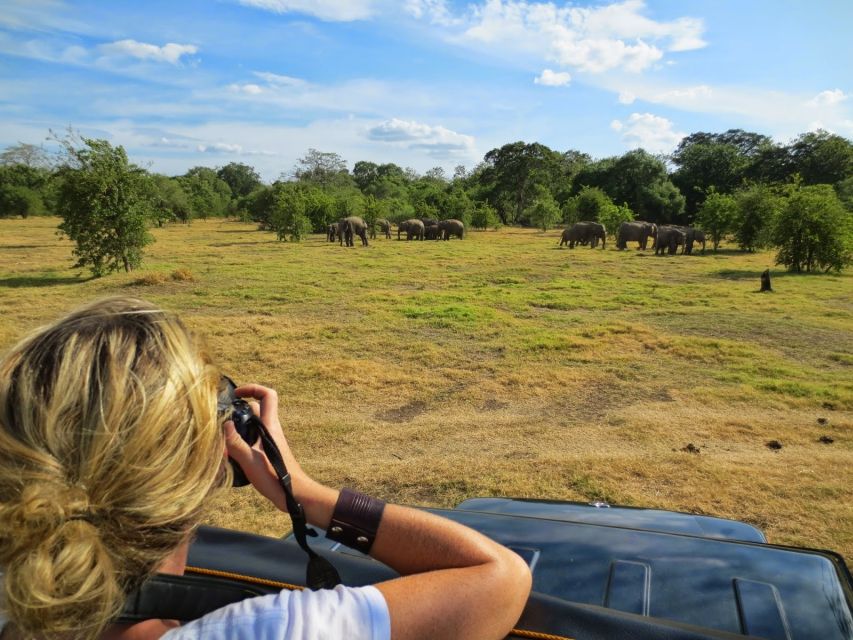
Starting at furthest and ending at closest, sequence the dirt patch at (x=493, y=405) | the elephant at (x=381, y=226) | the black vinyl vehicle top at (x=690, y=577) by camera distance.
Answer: the elephant at (x=381, y=226) → the dirt patch at (x=493, y=405) → the black vinyl vehicle top at (x=690, y=577)

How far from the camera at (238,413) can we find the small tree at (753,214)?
985 inches

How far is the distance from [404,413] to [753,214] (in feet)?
74.6

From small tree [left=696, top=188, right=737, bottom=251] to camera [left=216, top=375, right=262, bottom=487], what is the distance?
88.9ft

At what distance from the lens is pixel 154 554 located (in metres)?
0.92

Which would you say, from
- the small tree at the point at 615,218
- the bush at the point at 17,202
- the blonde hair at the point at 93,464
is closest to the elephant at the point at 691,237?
the small tree at the point at 615,218

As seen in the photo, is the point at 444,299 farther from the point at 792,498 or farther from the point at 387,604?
the point at 387,604

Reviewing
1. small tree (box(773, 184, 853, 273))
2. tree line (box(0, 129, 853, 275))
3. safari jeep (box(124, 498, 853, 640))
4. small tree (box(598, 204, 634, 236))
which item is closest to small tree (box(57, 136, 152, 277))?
tree line (box(0, 129, 853, 275))

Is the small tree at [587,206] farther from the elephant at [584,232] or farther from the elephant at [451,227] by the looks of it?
the elephant at [584,232]

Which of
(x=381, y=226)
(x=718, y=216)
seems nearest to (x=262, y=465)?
(x=718, y=216)

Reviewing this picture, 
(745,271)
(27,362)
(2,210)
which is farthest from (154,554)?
(2,210)

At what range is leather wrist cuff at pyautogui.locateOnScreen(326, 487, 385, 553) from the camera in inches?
44.6

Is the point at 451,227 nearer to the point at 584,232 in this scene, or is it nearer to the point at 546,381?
the point at 584,232

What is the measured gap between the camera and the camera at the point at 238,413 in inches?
43.9

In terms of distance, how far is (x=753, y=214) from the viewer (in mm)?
23625
